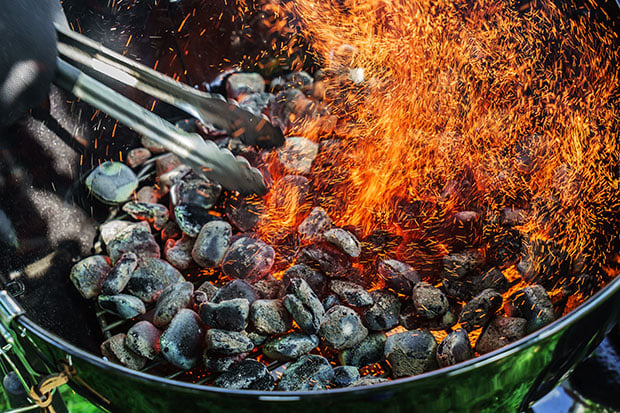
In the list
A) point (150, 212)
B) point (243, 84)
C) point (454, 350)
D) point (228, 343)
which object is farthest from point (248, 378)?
point (243, 84)

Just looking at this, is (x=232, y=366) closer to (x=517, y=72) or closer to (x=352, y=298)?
(x=352, y=298)

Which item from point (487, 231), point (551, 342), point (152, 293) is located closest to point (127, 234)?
point (152, 293)

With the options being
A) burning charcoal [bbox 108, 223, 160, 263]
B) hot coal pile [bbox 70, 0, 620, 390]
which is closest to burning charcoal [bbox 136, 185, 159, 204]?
hot coal pile [bbox 70, 0, 620, 390]

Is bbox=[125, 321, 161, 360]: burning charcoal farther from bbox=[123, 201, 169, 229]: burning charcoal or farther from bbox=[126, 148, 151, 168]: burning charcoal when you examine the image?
bbox=[126, 148, 151, 168]: burning charcoal

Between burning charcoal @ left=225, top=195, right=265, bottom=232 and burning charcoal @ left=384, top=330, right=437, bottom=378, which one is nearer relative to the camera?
burning charcoal @ left=384, top=330, right=437, bottom=378

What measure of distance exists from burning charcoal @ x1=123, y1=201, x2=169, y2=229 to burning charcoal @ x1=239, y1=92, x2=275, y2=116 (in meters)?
0.34

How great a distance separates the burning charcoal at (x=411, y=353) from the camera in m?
0.78

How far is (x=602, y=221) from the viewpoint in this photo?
0.90 meters

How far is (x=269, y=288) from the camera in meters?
0.93

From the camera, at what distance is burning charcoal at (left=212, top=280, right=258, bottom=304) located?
0.89 metres

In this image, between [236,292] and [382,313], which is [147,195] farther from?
[382,313]

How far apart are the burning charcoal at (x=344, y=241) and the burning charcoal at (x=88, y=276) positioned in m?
0.42

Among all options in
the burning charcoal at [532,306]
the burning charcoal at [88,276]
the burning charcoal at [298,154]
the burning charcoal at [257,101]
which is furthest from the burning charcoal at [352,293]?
the burning charcoal at [257,101]

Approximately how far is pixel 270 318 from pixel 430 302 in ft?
0.82
